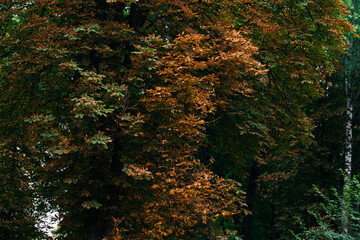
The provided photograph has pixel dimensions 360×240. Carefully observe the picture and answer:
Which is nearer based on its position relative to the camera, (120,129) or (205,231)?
(120,129)

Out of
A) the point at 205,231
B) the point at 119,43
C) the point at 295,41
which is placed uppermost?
the point at 295,41

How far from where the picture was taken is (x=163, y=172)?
7309mm

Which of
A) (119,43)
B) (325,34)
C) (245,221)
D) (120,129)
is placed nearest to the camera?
(120,129)

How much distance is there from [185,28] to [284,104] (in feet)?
14.2

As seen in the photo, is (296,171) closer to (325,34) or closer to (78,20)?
(325,34)

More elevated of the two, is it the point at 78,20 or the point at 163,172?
the point at 78,20

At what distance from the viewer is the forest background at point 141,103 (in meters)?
7.03

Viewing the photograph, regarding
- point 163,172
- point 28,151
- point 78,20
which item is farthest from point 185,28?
point 28,151

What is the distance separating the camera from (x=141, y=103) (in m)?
7.58

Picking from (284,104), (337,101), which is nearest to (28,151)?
(284,104)

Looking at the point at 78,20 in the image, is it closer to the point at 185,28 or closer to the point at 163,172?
the point at 185,28

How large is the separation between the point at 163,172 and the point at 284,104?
17.7 ft

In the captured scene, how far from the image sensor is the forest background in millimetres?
7027

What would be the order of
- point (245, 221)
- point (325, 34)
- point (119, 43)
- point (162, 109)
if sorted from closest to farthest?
point (162, 109) → point (119, 43) → point (325, 34) → point (245, 221)
